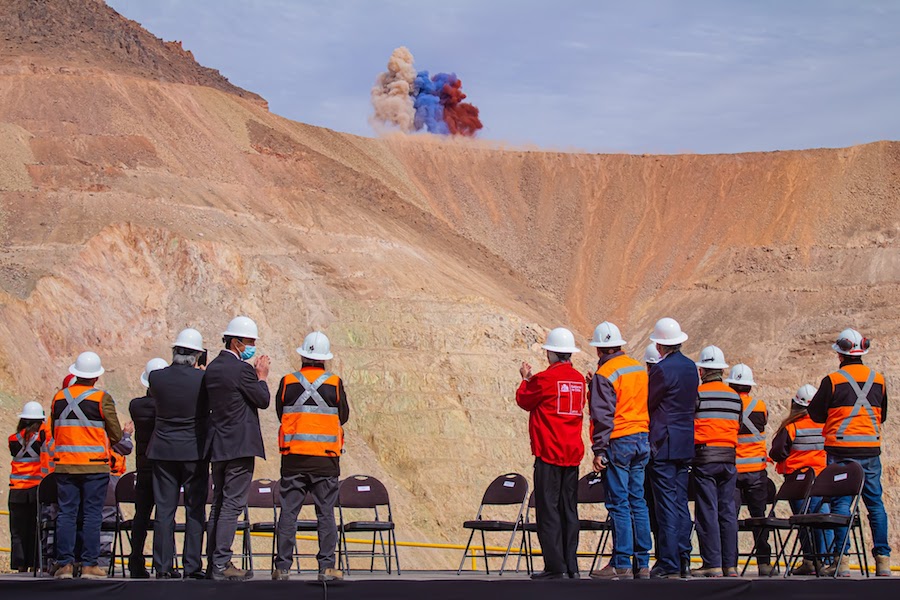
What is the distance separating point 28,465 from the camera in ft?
46.4

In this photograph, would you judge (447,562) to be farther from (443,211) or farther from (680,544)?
(443,211)

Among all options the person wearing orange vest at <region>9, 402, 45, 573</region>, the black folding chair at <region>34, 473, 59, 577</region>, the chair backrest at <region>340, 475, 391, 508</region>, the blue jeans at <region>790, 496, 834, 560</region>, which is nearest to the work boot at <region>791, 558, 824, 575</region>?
the blue jeans at <region>790, 496, 834, 560</region>

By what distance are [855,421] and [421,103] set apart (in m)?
79.9

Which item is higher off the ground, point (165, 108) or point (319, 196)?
point (165, 108)

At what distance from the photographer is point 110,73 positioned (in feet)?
179

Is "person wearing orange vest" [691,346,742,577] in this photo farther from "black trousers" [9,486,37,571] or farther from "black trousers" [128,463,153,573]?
"black trousers" [9,486,37,571]

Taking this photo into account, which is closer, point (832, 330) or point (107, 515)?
point (107, 515)

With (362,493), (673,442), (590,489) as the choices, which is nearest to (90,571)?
→ (362,493)

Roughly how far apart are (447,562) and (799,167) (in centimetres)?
4763

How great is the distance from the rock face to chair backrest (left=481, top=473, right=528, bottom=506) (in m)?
12.3

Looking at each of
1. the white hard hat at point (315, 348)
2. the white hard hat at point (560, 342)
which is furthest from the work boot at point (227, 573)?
the white hard hat at point (560, 342)

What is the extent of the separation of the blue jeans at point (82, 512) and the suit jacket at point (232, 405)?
4.80 ft

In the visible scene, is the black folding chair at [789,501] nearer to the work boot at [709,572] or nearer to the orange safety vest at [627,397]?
the work boot at [709,572]

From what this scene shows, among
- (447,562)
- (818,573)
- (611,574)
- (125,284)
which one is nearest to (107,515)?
(611,574)
